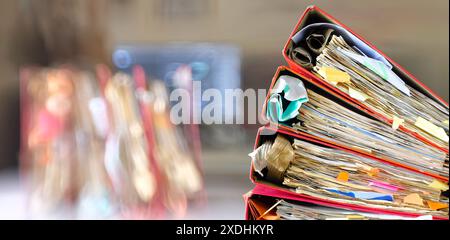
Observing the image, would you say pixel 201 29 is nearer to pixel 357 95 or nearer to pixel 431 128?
pixel 357 95

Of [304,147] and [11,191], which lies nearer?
[304,147]

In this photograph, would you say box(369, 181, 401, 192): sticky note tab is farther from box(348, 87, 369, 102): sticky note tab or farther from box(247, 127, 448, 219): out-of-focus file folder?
box(348, 87, 369, 102): sticky note tab

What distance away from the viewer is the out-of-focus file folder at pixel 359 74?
1294 mm

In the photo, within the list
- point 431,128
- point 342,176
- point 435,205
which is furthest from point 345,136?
point 435,205

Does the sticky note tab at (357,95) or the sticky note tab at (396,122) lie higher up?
the sticky note tab at (357,95)

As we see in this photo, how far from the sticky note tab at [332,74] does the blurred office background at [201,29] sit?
6.2 inches

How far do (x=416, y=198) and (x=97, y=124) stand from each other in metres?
1.12

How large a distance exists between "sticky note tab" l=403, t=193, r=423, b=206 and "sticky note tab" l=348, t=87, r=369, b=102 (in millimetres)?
367

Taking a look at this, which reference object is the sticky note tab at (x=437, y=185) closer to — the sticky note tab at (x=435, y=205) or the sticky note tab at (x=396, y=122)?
the sticky note tab at (x=435, y=205)

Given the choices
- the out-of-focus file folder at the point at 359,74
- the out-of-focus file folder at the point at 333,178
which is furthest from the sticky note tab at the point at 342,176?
the out-of-focus file folder at the point at 359,74

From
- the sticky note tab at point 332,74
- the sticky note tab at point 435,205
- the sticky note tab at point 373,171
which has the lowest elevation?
the sticky note tab at point 435,205

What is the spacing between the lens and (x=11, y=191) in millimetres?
1429

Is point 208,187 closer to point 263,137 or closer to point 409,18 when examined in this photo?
point 263,137

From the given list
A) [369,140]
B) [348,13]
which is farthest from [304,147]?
[348,13]
